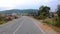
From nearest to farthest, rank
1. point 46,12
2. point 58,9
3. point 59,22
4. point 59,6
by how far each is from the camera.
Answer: point 59,22 → point 58,9 → point 59,6 → point 46,12

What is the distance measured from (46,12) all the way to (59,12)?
215ft

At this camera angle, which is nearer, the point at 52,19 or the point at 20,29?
the point at 20,29

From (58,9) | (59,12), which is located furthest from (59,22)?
(58,9)

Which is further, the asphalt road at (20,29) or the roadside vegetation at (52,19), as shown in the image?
the roadside vegetation at (52,19)

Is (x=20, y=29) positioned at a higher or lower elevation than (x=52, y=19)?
higher

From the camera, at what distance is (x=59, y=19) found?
3434cm

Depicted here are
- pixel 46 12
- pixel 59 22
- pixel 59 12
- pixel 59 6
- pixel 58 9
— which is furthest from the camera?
pixel 46 12

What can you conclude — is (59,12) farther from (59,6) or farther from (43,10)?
(43,10)

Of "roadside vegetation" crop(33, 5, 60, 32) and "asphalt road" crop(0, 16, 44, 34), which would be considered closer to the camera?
"asphalt road" crop(0, 16, 44, 34)

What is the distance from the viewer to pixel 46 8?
364 ft

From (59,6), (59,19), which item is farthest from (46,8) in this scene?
(59,19)

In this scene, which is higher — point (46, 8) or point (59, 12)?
point (59, 12)

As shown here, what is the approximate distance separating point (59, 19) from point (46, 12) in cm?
7200

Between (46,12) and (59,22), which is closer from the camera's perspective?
(59,22)
